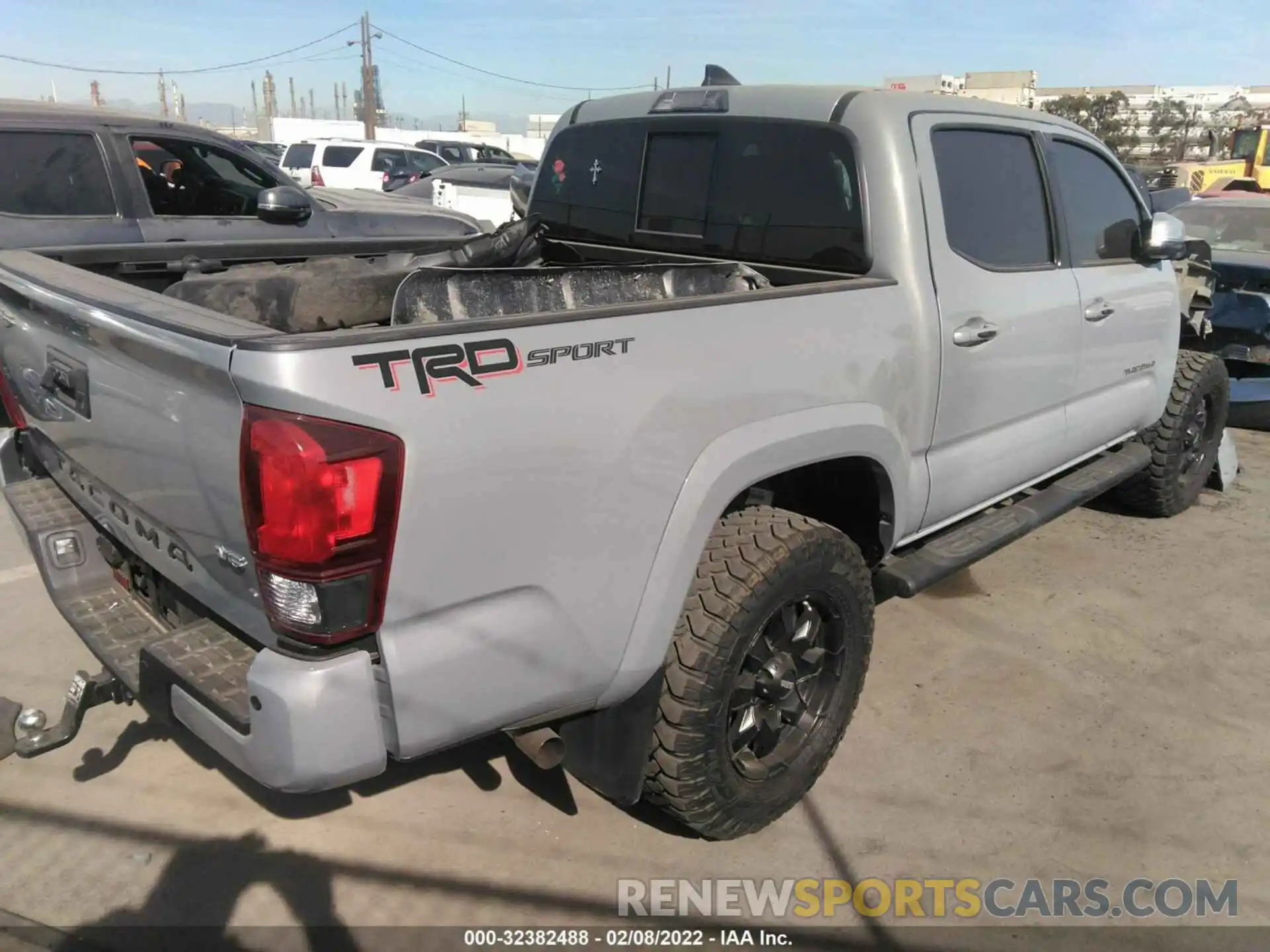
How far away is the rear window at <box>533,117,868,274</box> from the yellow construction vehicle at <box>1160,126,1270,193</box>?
16.7 meters

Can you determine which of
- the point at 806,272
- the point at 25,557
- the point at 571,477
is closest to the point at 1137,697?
the point at 806,272

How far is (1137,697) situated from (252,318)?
3.38 metres

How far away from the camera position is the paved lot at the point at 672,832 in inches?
104

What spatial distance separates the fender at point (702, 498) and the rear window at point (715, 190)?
0.74 m

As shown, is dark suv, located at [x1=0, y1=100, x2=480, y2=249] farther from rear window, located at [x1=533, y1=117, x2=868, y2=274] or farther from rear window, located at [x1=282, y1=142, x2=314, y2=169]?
rear window, located at [x1=282, y1=142, x2=314, y2=169]

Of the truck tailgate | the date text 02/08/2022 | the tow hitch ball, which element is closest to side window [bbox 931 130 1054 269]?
the date text 02/08/2022

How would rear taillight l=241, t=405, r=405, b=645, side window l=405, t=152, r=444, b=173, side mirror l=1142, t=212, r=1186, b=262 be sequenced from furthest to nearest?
side window l=405, t=152, r=444, b=173, side mirror l=1142, t=212, r=1186, b=262, rear taillight l=241, t=405, r=405, b=645

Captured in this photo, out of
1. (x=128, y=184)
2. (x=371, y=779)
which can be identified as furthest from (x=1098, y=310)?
(x=128, y=184)

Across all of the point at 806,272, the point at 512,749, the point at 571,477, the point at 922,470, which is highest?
the point at 806,272

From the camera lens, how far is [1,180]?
18.6ft

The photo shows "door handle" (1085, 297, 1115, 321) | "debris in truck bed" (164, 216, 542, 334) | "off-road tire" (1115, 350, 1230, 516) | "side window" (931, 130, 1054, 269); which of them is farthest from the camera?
"off-road tire" (1115, 350, 1230, 516)

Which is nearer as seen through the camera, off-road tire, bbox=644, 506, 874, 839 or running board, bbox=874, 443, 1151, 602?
off-road tire, bbox=644, 506, 874, 839

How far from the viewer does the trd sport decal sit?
1798mm

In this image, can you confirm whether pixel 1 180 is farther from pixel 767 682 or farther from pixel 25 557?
pixel 767 682
